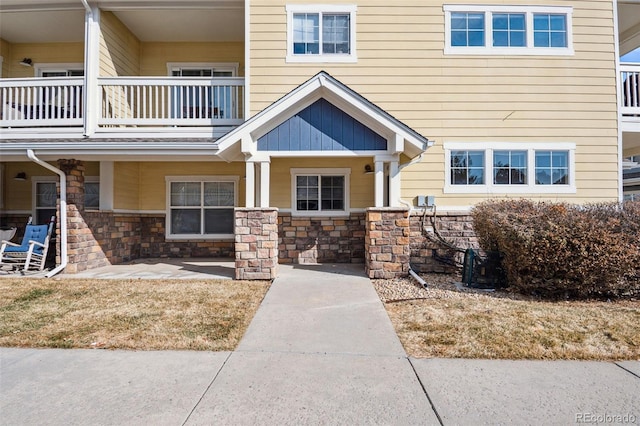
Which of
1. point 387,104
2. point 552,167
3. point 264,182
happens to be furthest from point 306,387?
point 552,167

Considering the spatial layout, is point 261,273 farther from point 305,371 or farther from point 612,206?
point 612,206

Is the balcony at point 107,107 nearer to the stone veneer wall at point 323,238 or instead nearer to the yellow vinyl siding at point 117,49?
the yellow vinyl siding at point 117,49

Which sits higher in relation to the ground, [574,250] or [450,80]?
[450,80]

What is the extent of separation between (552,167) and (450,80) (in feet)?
10.8

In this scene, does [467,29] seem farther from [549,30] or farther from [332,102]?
[332,102]

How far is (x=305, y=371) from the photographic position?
343 cm

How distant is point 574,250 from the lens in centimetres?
564

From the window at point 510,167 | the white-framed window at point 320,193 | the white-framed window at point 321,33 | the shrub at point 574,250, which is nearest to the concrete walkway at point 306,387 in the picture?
the shrub at point 574,250

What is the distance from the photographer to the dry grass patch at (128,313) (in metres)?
4.10

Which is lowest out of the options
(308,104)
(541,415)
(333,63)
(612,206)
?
(541,415)

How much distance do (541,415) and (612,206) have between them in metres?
5.32

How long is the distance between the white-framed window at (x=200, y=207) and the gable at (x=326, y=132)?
11.3 ft

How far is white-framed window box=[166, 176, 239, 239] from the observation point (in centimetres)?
999

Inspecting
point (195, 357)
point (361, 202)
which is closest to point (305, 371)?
point (195, 357)
